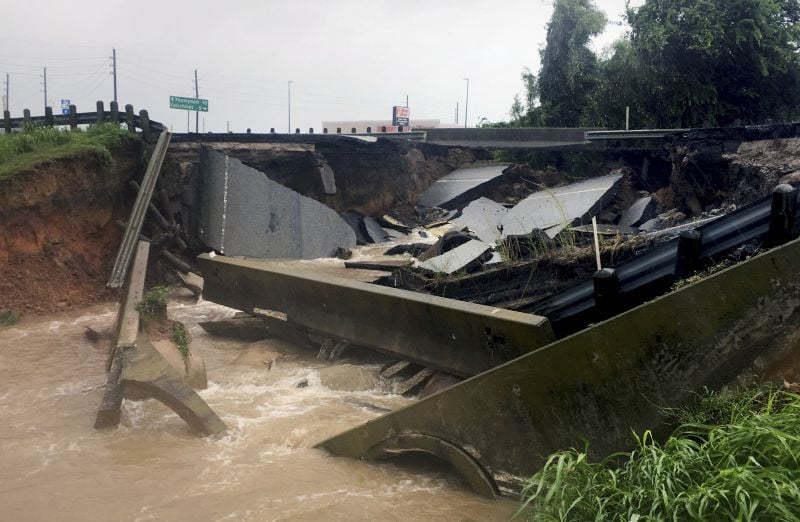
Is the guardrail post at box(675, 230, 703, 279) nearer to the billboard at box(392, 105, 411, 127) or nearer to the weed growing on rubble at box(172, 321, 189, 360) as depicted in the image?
the weed growing on rubble at box(172, 321, 189, 360)

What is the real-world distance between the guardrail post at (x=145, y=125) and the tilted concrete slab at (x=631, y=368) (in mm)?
10055

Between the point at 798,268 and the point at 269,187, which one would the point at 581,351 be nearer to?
the point at 798,268

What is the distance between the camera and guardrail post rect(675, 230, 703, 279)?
193 inches

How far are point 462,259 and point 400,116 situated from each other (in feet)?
116

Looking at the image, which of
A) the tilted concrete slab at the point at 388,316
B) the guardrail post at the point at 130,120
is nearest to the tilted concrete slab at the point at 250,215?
the guardrail post at the point at 130,120

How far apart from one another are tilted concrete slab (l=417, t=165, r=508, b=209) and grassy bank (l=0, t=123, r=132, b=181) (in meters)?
8.18

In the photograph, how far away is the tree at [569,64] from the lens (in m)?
23.6

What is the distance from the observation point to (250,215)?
11.8 m

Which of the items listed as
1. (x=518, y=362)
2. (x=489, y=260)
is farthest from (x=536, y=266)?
(x=518, y=362)

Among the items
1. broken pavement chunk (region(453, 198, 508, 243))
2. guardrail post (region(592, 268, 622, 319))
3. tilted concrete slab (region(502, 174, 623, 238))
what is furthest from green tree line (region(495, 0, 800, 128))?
guardrail post (region(592, 268, 622, 319))

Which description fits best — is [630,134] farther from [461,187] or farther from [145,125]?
[145,125]

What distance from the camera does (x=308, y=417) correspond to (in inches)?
236

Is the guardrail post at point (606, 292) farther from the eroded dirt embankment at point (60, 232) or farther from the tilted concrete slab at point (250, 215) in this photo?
the eroded dirt embankment at point (60, 232)

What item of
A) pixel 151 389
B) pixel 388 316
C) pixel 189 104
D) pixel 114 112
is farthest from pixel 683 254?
pixel 189 104
